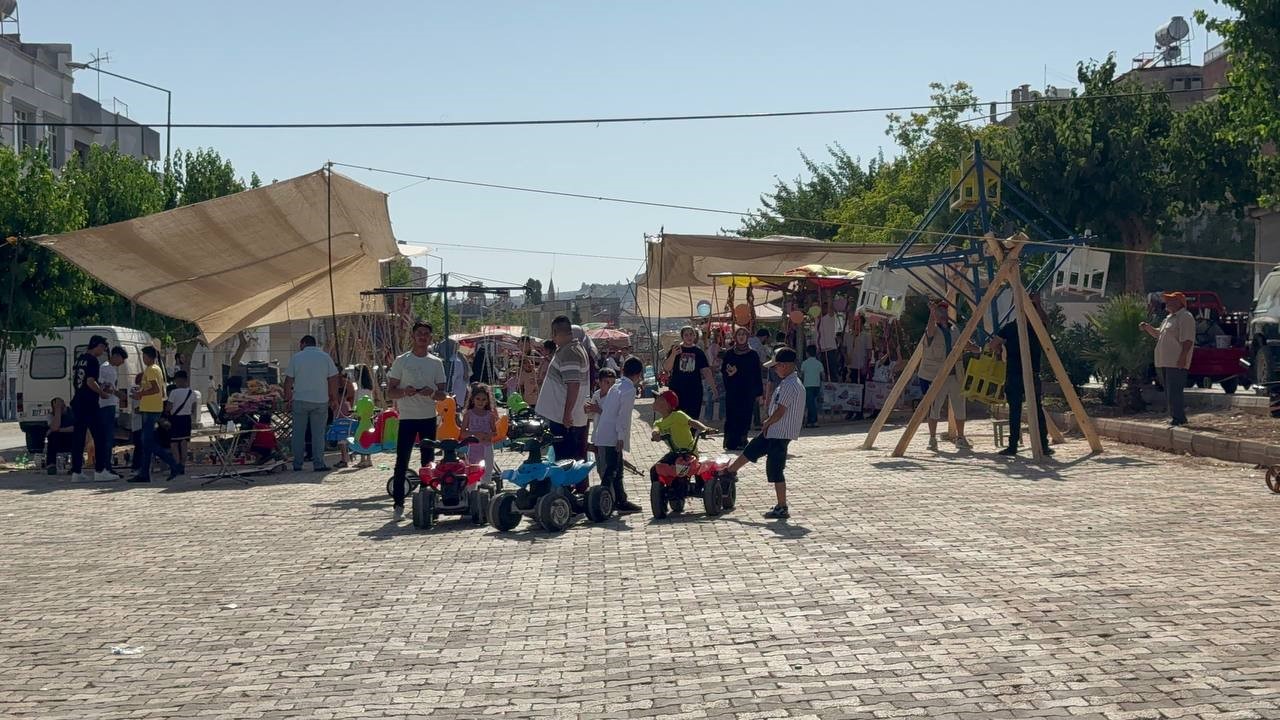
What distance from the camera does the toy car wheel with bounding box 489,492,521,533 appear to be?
11719mm

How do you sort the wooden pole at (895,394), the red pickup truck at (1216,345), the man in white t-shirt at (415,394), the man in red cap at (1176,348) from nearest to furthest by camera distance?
1. the man in white t-shirt at (415,394)
2. the man in red cap at (1176,348)
3. the wooden pole at (895,394)
4. the red pickup truck at (1216,345)

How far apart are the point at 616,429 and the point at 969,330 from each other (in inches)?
238

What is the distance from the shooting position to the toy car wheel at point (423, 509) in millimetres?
12062

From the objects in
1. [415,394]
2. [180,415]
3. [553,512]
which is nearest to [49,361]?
[180,415]

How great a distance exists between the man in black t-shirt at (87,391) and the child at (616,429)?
25.3ft

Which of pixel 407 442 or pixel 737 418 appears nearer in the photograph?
pixel 407 442

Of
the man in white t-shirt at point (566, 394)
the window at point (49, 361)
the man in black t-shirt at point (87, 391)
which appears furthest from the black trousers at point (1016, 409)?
the window at point (49, 361)

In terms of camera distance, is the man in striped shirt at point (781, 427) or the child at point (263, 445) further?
the child at point (263, 445)

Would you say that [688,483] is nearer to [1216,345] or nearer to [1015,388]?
[1015,388]

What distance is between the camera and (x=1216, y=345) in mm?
26828

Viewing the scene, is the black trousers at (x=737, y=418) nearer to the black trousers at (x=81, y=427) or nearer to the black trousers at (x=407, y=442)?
the black trousers at (x=407, y=442)

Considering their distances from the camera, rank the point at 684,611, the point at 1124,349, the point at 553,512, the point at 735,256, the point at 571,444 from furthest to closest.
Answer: the point at 735,256, the point at 1124,349, the point at 571,444, the point at 553,512, the point at 684,611

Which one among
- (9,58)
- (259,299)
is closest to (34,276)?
(259,299)

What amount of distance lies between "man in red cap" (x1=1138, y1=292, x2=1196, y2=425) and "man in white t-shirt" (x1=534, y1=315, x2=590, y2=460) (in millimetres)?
8021
